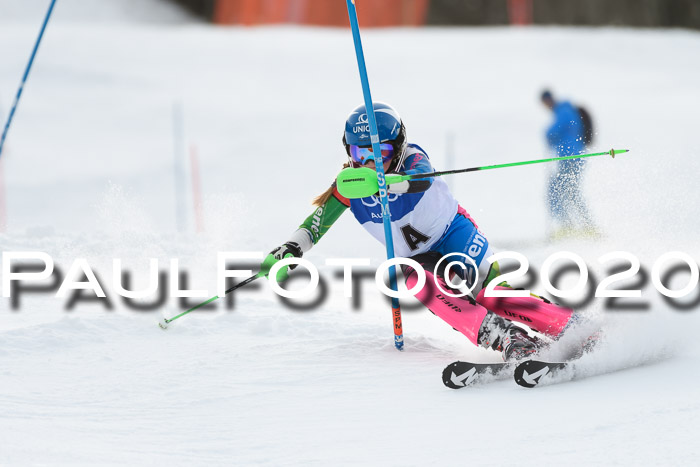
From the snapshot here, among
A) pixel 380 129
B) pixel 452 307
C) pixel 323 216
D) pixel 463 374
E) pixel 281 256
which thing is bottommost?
pixel 463 374

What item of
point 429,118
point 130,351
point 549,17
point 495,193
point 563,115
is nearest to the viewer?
point 130,351

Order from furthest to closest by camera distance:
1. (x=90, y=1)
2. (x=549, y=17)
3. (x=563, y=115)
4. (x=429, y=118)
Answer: (x=90, y=1)
(x=549, y=17)
(x=429, y=118)
(x=563, y=115)

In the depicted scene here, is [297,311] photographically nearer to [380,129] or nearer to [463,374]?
[380,129]

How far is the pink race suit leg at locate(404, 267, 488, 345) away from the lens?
3760mm

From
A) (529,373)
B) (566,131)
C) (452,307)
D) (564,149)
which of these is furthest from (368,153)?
(566,131)

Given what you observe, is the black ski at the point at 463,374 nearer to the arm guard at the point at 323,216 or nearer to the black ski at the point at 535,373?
the black ski at the point at 535,373

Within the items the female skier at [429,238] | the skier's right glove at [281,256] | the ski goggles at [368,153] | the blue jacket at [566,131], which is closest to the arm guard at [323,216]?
the female skier at [429,238]

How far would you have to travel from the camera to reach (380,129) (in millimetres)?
4043

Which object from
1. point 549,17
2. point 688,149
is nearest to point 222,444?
point 688,149

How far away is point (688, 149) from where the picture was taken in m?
11.8

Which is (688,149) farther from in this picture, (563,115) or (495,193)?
(563,115)

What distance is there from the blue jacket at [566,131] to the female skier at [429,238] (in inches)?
195

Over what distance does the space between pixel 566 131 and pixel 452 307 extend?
5.72 meters

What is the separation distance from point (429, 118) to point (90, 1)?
1372 cm
